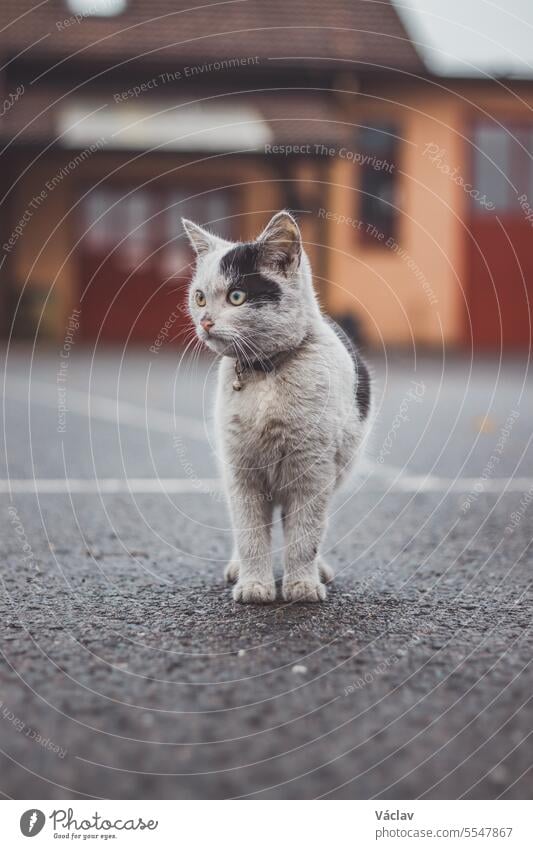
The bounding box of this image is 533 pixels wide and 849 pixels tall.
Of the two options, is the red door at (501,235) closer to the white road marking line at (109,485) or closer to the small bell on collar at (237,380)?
the white road marking line at (109,485)

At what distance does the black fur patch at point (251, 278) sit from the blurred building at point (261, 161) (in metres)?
10.9

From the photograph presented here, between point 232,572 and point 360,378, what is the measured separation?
77 cm

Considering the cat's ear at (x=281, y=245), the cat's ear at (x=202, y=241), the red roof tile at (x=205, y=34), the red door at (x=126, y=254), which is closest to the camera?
the cat's ear at (x=281, y=245)

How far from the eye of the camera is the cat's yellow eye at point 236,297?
2.54 m

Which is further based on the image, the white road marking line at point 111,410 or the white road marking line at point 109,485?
the white road marking line at point 111,410

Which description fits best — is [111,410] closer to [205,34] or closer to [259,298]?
[259,298]

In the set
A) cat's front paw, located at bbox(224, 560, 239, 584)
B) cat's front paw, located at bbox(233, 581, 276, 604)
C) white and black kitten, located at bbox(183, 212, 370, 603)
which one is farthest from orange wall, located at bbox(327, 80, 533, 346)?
cat's front paw, located at bbox(233, 581, 276, 604)

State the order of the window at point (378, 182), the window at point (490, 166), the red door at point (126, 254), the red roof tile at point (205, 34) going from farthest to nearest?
the red door at point (126, 254) → the window at point (490, 166) → the window at point (378, 182) → the red roof tile at point (205, 34)

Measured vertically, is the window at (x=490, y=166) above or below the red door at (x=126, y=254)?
above

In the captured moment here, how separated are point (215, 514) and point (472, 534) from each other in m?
1.13

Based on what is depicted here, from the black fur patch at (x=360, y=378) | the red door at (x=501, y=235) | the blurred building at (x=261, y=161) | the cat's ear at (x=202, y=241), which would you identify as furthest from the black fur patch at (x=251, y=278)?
the red door at (x=501, y=235)

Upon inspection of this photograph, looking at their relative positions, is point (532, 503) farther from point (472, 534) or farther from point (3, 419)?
point (3, 419)

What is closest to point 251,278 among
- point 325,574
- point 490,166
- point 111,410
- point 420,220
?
point 325,574

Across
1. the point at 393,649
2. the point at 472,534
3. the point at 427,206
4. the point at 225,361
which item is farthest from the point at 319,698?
the point at 427,206
